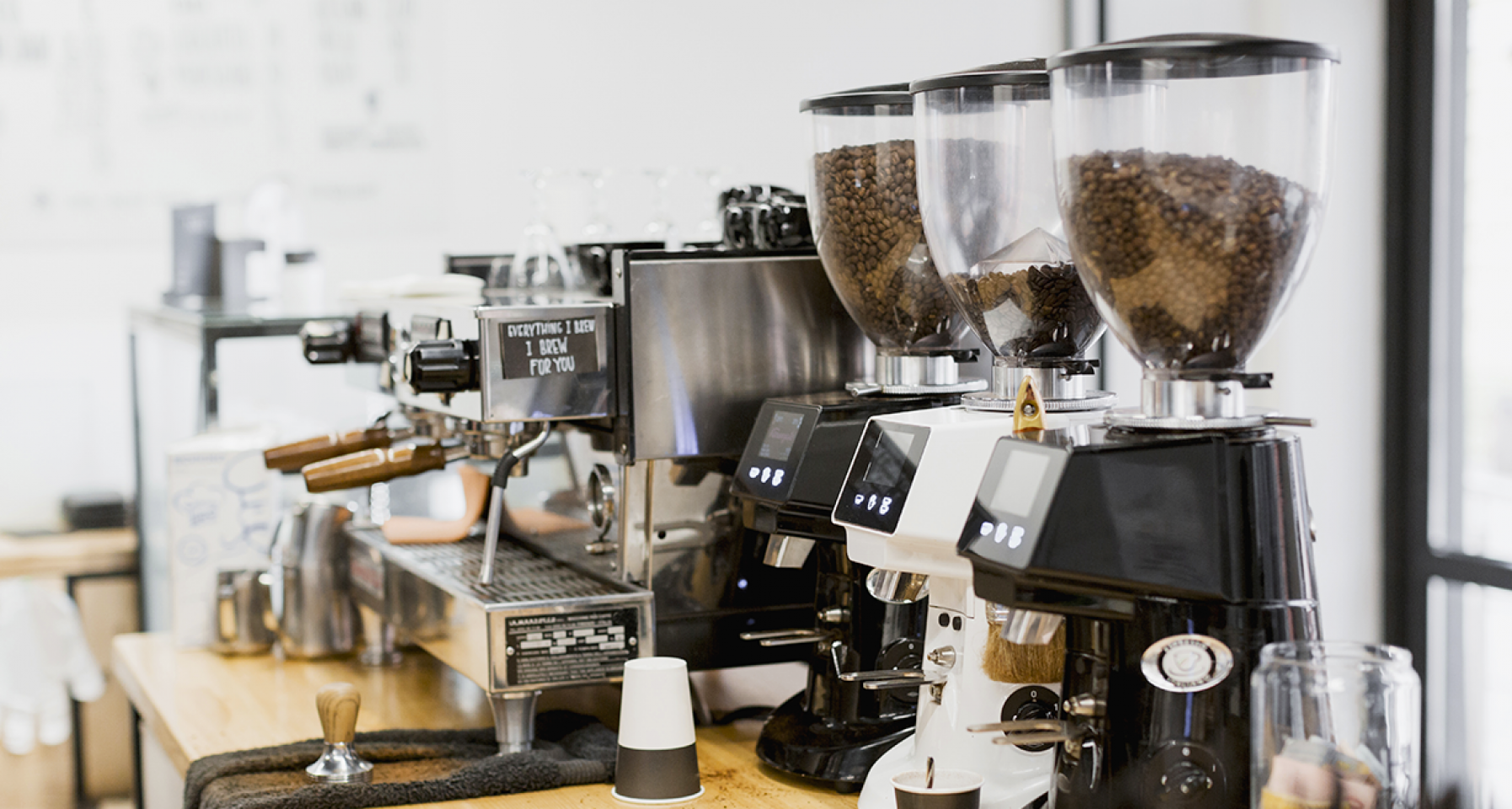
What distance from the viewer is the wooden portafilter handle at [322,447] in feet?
5.66

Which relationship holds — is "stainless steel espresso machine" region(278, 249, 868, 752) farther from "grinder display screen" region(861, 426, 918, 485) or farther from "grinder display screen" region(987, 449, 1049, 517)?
"grinder display screen" region(987, 449, 1049, 517)

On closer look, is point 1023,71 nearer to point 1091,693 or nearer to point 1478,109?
point 1091,693

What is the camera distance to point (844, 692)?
140 cm

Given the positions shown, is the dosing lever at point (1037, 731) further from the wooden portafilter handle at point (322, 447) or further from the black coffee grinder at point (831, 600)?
the wooden portafilter handle at point (322, 447)

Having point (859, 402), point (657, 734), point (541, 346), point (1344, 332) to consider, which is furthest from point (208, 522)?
point (1344, 332)

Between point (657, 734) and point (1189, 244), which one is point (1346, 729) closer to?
point (1189, 244)

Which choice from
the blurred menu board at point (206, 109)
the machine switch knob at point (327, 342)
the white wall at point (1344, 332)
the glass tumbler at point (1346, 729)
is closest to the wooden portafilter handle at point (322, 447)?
the machine switch knob at point (327, 342)

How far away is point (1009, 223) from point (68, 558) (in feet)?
7.33

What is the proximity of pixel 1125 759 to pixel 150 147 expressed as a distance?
2727 mm

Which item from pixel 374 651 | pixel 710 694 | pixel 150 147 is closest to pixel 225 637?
pixel 374 651

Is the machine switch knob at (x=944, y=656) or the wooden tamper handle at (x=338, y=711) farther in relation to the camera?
the wooden tamper handle at (x=338, y=711)

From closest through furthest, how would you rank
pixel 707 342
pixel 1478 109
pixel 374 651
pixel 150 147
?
pixel 707 342 → pixel 374 651 → pixel 1478 109 → pixel 150 147

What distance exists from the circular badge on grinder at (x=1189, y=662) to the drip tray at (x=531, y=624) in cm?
63

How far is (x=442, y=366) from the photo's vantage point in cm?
147
